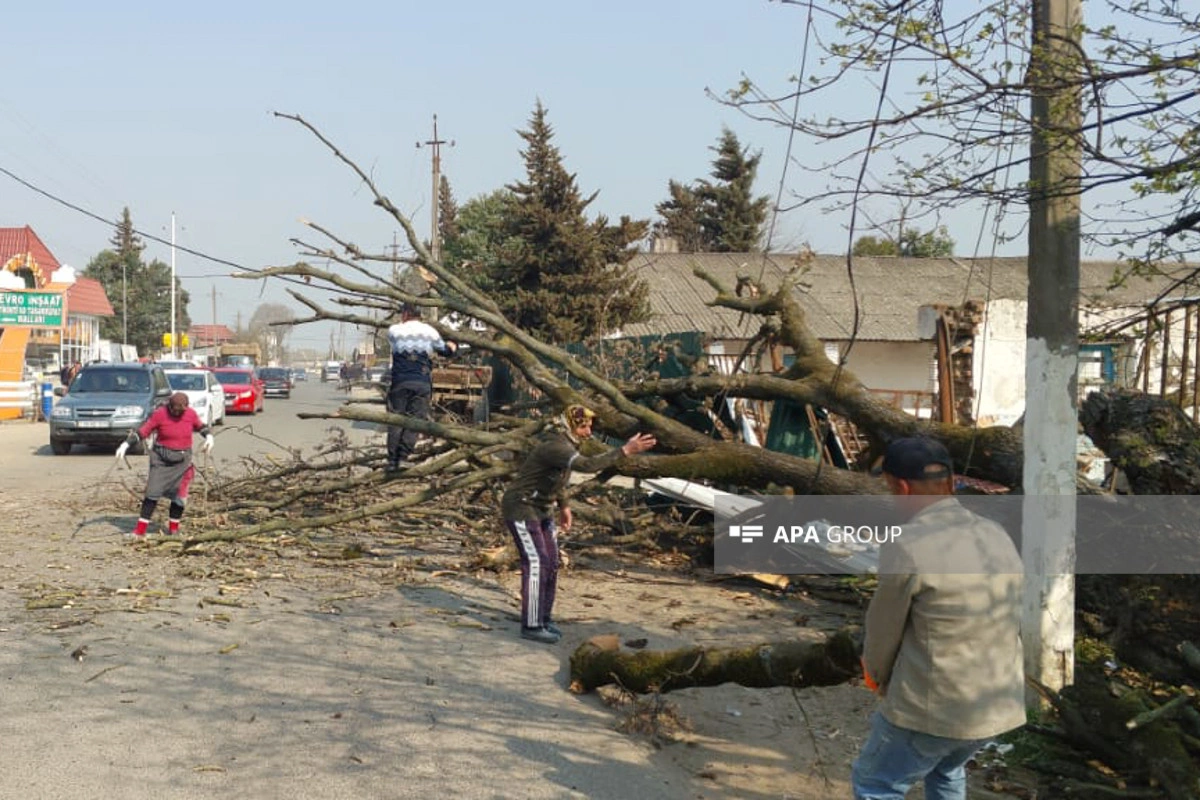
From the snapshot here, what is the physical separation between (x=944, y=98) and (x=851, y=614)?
166 inches

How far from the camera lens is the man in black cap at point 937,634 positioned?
11.6 ft

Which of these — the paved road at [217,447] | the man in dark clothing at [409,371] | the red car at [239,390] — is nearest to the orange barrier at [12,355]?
the paved road at [217,447]

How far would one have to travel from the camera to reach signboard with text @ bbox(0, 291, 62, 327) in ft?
105

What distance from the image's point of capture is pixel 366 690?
6082 mm

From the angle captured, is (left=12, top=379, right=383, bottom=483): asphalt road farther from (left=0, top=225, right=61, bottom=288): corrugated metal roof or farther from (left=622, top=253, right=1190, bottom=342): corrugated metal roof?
(left=0, top=225, right=61, bottom=288): corrugated metal roof

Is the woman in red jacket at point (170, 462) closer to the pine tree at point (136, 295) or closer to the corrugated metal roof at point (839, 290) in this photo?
the corrugated metal roof at point (839, 290)

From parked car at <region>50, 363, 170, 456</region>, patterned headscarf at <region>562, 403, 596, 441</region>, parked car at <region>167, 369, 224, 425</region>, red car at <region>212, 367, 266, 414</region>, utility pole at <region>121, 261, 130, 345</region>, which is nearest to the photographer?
patterned headscarf at <region>562, 403, 596, 441</region>

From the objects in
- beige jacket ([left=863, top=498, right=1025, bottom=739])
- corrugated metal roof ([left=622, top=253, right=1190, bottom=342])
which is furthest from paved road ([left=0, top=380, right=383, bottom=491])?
corrugated metal roof ([left=622, top=253, right=1190, bottom=342])

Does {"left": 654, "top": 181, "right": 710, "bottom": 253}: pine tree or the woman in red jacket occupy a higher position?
{"left": 654, "top": 181, "right": 710, "bottom": 253}: pine tree

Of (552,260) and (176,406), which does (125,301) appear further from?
(176,406)

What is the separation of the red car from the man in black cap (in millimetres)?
33217

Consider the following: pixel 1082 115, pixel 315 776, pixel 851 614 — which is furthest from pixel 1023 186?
pixel 315 776

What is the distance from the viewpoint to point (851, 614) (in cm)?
832

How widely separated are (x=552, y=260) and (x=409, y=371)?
66.5 feet
